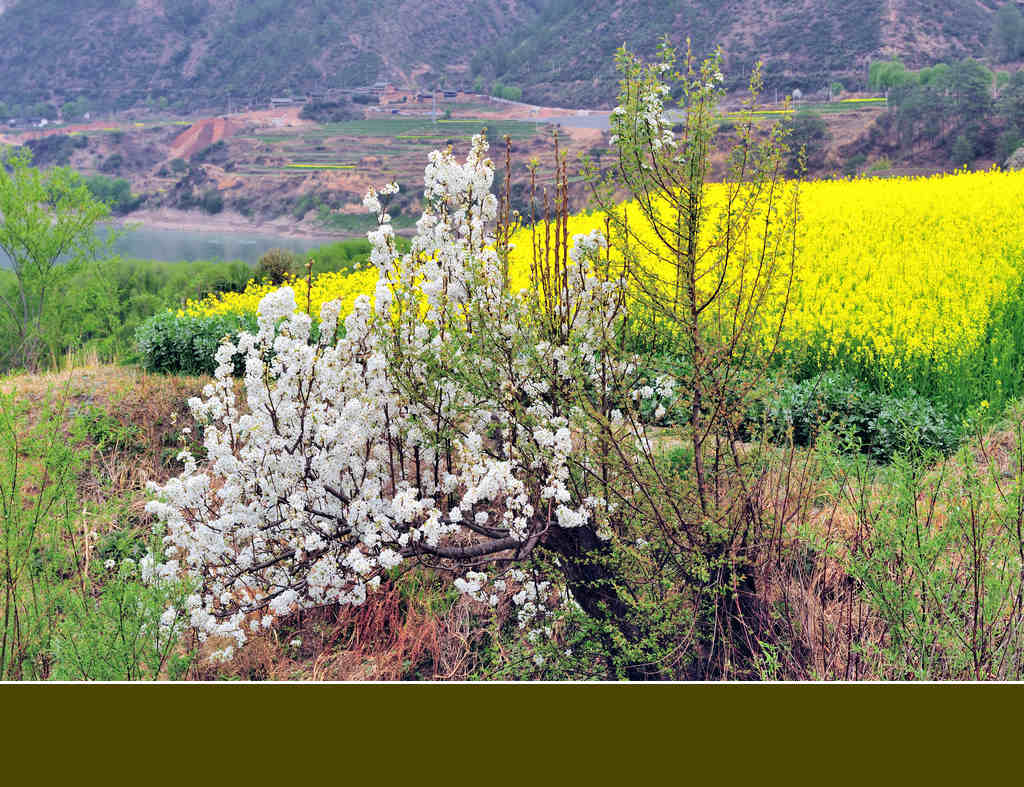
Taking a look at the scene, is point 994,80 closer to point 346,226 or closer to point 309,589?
point 346,226

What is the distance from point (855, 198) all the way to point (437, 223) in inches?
260

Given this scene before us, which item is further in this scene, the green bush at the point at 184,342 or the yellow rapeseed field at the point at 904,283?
the green bush at the point at 184,342

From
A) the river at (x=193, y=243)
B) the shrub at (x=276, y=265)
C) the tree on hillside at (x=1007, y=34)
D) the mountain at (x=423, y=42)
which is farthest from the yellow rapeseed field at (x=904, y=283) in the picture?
the mountain at (x=423, y=42)

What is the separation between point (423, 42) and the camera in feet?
28.0

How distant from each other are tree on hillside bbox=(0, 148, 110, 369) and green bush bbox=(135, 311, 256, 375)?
1610 millimetres

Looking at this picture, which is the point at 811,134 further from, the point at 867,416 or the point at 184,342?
the point at 184,342

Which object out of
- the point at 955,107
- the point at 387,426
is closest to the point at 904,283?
the point at 955,107

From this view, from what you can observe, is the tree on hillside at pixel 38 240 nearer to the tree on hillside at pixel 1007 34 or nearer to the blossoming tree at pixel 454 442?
the blossoming tree at pixel 454 442

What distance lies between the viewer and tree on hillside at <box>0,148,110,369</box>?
7.22 meters

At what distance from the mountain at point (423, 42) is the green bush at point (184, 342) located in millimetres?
2625

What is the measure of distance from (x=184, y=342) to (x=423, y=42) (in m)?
4.67

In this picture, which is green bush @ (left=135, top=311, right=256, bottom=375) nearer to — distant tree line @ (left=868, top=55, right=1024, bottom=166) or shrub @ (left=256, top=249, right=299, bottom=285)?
shrub @ (left=256, top=249, right=299, bottom=285)

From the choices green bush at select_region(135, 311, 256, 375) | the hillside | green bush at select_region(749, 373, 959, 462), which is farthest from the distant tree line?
green bush at select_region(135, 311, 256, 375)

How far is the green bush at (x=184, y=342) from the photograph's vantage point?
5.84 metres
